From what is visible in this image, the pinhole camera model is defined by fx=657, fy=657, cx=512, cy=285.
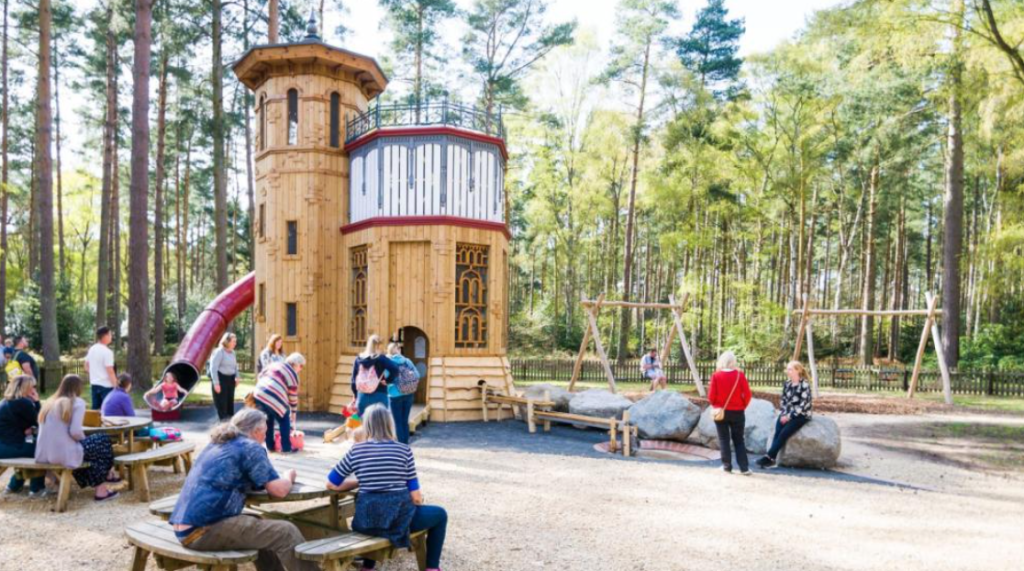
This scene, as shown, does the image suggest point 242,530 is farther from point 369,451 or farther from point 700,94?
point 700,94

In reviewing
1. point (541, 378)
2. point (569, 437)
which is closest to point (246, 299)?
point (569, 437)

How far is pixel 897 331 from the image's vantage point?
112 ft

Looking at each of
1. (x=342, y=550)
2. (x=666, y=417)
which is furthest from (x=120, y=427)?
(x=666, y=417)

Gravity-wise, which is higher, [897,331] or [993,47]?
[993,47]

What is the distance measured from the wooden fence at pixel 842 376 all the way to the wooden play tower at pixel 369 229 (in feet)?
37.8

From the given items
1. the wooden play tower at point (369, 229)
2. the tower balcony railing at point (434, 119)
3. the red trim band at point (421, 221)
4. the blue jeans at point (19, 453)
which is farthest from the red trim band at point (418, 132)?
the blue jeans at point (19, 453)

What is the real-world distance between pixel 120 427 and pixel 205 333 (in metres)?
9.32

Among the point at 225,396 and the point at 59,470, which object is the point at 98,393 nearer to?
the point at 225,396

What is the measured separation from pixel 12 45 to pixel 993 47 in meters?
32.3

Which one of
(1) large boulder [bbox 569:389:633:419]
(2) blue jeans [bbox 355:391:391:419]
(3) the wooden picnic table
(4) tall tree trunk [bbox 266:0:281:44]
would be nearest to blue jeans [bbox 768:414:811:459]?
(1) large boulder [bbox 569:389:633:419]

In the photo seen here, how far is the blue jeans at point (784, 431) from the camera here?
9.64m

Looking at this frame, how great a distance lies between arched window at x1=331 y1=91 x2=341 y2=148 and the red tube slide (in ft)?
13.6

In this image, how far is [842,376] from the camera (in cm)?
2280

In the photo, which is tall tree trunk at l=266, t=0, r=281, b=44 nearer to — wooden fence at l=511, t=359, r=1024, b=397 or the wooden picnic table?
the wooden picnic table
